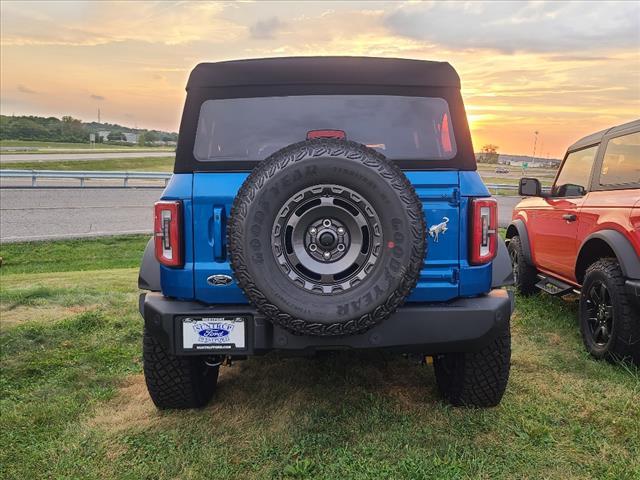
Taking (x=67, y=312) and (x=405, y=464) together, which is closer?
(x=405, y=464)

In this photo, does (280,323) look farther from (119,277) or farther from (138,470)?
(119,277)

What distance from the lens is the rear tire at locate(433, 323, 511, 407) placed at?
316cm

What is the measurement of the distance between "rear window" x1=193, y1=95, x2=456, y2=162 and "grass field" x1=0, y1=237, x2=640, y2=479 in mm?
1516

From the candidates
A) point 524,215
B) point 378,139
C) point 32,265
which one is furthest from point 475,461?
point 32,265

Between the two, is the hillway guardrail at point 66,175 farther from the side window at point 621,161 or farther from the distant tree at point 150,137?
the distant tree at point 150,137

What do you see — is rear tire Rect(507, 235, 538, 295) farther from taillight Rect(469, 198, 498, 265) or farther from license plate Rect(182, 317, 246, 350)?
license plate Rect(182, 317, 246, 350)

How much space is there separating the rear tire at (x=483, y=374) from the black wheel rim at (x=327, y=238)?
A: 1099mm

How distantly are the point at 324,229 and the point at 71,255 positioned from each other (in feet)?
27.6

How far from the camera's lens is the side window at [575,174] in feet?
16.4

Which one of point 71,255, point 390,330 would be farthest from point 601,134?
point 71,255

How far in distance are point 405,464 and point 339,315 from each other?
854 millimetres

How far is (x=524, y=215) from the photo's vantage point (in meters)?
6.23

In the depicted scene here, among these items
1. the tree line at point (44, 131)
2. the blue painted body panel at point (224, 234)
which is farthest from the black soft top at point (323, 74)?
the tree line at point (44, 131)

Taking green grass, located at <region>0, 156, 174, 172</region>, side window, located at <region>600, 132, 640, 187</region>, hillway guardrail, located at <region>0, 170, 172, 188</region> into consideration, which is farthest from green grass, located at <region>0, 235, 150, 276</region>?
green grass, located at <region>0, 156, 174, 172</region>
